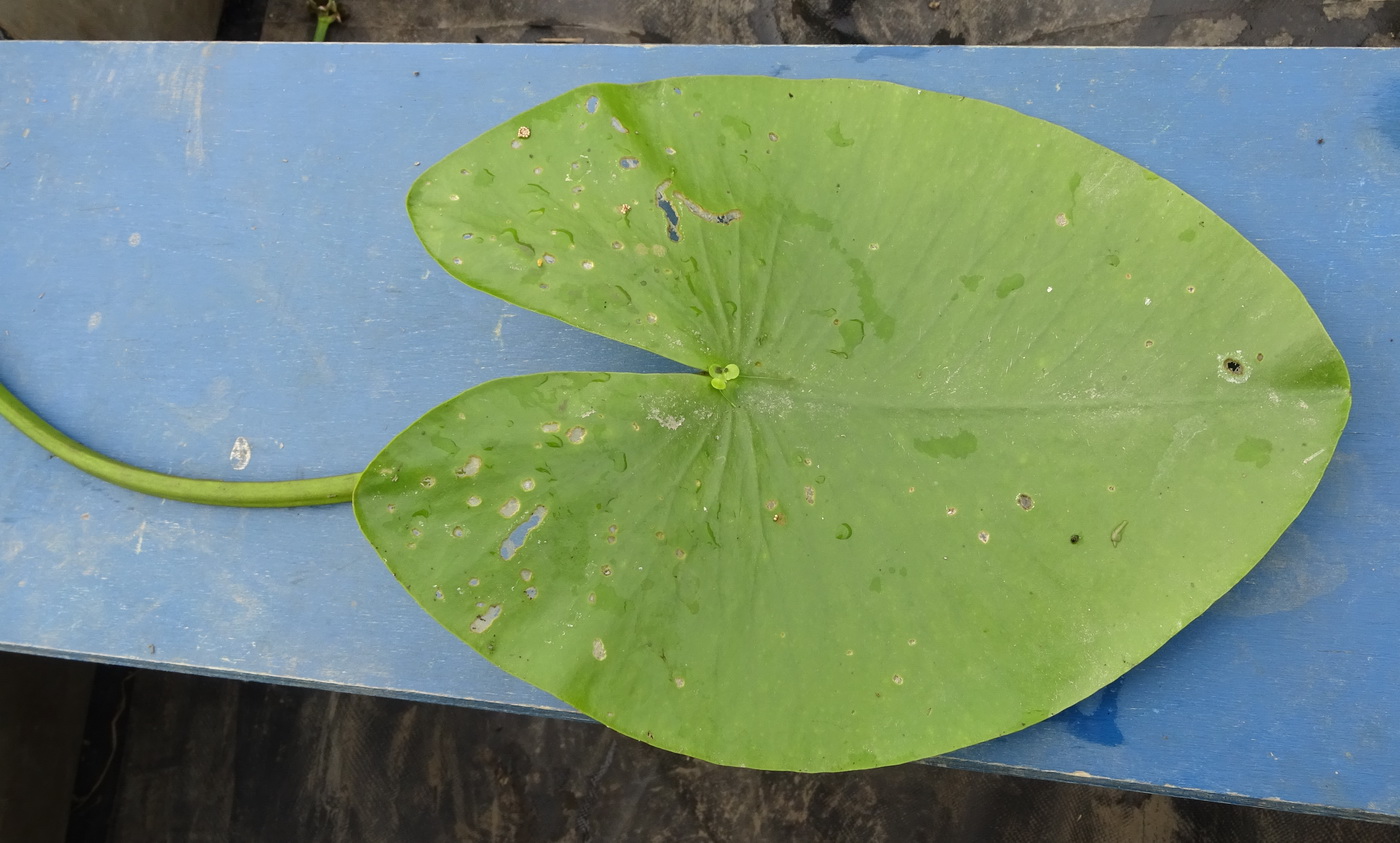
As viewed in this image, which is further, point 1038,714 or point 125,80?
point 125,80

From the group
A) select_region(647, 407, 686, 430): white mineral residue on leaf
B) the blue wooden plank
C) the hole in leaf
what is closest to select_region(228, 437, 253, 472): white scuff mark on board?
the blue wooden plank

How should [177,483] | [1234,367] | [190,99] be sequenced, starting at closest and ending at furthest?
[1234,367] → [177,483] → [190,99]

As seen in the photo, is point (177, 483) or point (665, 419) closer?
point (665, 419)

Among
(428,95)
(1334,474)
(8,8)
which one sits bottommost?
(1334,474)

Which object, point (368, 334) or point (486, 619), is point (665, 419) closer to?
point (486, 619)

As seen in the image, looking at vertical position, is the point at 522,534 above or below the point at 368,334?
below

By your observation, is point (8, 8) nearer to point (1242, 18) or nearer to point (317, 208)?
point (317, 208)

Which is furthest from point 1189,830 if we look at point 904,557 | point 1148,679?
point 904,557

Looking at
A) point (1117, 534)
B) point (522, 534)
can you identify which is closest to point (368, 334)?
point (522, 534)
